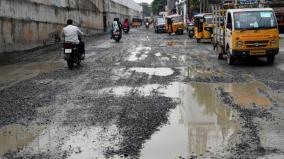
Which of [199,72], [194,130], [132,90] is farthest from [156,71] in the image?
[194,130]

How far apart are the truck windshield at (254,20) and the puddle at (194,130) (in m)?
6.43

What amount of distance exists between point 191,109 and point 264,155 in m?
3.00

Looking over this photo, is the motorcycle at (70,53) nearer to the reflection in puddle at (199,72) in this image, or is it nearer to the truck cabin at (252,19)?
the reflection in puddle at (199,72)

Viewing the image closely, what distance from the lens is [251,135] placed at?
22.6ft

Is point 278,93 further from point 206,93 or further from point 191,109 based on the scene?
point 191,109

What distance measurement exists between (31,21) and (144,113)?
16.8m

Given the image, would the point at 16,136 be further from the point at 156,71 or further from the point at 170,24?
the point at 170,24

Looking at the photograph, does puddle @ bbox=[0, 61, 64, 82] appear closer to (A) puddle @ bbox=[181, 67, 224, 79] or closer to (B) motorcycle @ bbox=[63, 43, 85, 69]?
(B) motorcycle @ bbox=[63, 43, 85, 69]

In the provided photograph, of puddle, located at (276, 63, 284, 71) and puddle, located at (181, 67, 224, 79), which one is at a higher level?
puddle, located at (276, 63, 284, 71)

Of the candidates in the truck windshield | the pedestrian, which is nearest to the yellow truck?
the truck windshield

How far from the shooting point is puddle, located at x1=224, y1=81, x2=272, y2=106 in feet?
30.9

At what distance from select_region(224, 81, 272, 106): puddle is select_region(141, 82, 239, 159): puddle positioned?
0.56m

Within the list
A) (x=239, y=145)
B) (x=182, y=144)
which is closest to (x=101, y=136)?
(x=182, y=144)

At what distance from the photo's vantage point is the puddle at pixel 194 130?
626 cm
